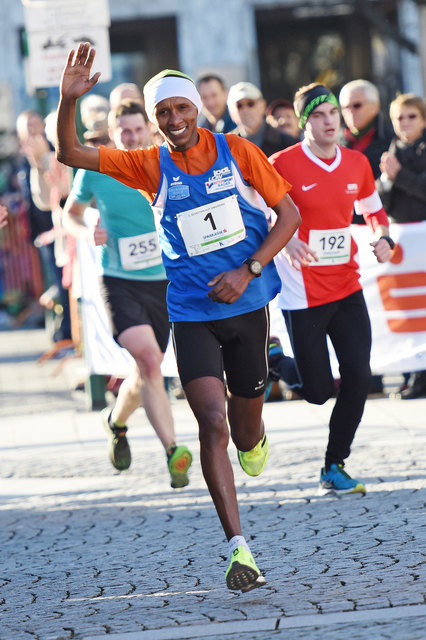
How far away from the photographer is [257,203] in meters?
5.37

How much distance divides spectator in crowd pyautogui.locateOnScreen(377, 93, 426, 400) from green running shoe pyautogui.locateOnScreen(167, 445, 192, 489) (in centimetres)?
291

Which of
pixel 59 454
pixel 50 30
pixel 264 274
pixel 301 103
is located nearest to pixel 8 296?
pixel 50 30

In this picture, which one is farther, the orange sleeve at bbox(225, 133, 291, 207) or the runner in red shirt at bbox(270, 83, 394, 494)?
the runner in red shirt at bbox(270, 83, 394, 494)

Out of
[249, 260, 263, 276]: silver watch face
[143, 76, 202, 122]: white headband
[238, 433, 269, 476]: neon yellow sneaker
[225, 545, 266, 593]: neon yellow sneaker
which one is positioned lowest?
[225, 545, 266, 593]: neon yellow sneaker

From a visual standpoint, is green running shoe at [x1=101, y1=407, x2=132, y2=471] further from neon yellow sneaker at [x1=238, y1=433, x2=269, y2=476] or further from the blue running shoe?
neon yellow sneaker at [x1=238, y1=433, x2=269, y2=476]

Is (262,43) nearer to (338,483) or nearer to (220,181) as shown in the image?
(338,483)

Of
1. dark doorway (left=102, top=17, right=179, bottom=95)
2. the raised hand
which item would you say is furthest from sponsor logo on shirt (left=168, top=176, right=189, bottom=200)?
dark doorway (left=102, top=17, right=179, bottom=95)

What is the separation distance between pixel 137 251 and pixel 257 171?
7.18 ft

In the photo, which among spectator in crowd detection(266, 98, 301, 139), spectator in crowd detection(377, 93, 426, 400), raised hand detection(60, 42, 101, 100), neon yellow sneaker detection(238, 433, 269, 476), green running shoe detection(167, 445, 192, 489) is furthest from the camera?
spectator in crowd detection(266, 98, 301, 139)

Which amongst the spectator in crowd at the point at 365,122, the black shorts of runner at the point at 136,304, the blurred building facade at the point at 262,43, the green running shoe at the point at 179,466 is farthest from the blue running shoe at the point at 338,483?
the blurred building facade at the point at 262,43

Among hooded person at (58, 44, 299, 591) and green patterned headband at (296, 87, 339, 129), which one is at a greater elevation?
green patterned headband at (296, 87, 339, 129)

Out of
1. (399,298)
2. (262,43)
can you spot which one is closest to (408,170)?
(399,298)

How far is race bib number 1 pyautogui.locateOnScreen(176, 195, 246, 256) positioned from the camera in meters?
5.19

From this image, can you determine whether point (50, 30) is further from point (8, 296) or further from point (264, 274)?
point (8, 296)
